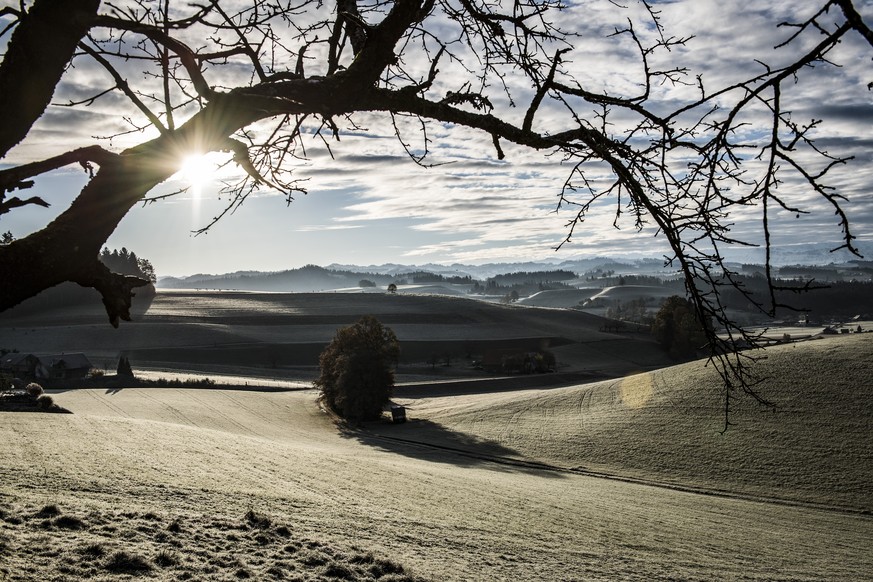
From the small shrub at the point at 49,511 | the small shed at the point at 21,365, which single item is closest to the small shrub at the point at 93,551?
the small shrub at the point at 49,511

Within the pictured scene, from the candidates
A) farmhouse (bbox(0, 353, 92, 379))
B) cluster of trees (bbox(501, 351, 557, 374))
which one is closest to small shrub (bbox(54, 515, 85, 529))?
farmhouse (bbox(0, 353, 92, 379))

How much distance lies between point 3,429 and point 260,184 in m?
23.4

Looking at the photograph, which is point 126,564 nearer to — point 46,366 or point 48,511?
point 48,511

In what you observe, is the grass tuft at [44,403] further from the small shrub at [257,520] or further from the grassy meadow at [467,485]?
the small shrub at [257,520]

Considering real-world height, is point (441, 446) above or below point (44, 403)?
below

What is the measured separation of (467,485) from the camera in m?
21.3

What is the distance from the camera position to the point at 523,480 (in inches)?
989

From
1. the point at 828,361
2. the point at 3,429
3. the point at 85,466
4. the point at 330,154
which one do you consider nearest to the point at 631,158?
the point at 330,154

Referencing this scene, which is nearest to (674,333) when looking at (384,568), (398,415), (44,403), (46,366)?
(398,415)

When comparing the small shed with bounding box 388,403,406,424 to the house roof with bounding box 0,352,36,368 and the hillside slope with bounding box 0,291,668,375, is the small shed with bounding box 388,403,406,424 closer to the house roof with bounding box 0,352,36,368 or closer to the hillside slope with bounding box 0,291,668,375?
the hillside slope with bounding box 0,291,668,375

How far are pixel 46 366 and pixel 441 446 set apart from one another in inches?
1944

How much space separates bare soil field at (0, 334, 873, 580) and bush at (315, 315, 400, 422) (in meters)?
3.34

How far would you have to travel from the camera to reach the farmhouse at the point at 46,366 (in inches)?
2391

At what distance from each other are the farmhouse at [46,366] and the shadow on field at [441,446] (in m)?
37.6
